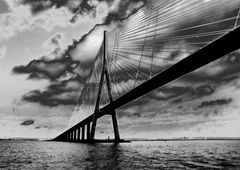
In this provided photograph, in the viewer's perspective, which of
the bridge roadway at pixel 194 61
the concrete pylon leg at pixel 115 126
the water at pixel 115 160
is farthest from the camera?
the concrete pylon leg at pixel 115 126

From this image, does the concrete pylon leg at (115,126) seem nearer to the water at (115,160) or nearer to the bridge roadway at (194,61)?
the water at (115,160)

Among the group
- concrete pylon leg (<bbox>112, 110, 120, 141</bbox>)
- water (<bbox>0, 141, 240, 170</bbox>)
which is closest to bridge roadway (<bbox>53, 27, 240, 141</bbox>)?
water (<bbox>0, 141, 240, 170</bbox>)

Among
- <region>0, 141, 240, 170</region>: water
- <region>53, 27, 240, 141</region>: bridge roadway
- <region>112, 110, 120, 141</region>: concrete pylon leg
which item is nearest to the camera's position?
<region>53, 27, 240, 141</region>: bridge roadway

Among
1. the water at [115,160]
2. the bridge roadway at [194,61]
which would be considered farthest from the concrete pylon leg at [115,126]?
the bridge roadway at [194,61]

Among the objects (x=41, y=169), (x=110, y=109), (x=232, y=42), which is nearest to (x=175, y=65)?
(x=232, y=42)

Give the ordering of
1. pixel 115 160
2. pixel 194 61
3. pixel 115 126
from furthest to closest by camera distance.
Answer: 1. pixel 115 126
2. pixel 194 61
3. pixel 115 160

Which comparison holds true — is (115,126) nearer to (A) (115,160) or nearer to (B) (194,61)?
(A) (115,160)

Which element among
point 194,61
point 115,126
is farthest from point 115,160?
point 115,126

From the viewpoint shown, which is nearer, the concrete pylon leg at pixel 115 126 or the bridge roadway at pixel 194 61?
the bridge roadway at pixel 194 61

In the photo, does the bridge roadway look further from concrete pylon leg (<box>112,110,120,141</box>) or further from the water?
concrete pylon leg (<box>112,110,120,141</box>)

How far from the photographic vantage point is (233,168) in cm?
1455

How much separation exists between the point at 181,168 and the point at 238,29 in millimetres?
8296

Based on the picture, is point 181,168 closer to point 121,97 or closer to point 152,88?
point 152,88

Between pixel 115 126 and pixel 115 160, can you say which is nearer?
pixel 115 160
